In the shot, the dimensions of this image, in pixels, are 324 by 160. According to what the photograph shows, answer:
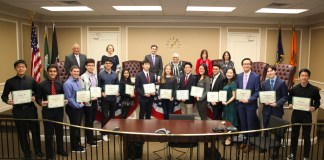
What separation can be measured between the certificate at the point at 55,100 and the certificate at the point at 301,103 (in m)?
3.71

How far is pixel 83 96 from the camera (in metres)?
4.52

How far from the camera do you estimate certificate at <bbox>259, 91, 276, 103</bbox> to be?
14.8 ft

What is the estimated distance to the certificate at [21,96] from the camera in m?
4.03

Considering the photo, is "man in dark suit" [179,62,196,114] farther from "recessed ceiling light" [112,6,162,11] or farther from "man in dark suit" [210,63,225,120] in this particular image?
"recessed ceiling light" [112,6,162,11]

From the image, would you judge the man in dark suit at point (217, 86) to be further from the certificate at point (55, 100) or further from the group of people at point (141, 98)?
the certificate at point (55, 100)

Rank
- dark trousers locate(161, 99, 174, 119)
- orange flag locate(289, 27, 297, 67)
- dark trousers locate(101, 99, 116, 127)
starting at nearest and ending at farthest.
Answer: dark trousers locate(101, 99, 116, 127), dark trousers locate(161, 99, 174, 119), orange flag locate(289, 27, 297, 67)

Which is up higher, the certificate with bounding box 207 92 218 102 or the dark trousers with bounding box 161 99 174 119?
the certificate with bounding box 207 92 218 102

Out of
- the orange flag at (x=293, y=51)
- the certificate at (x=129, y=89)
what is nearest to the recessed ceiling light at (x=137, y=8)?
the certificate at (x=129, y=89)

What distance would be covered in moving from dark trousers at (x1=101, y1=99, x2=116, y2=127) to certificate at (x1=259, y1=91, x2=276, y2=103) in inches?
111

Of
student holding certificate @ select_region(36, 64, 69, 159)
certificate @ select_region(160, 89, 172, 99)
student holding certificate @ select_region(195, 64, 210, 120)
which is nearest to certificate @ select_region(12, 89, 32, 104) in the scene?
student holding certificate @ select_region(36, 64, 69, 159)

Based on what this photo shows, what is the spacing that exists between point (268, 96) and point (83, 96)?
316 cm

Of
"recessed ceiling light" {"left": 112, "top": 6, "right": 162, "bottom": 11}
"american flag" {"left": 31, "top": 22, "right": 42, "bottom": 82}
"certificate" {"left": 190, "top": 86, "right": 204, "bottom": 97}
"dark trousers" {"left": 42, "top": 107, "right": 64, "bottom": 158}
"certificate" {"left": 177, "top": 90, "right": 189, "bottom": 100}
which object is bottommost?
"dark trousers" {"left": 42, "top": 107, "right": 64, "bottom": 158}

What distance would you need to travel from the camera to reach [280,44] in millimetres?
9312

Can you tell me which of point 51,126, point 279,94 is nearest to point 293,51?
point 279,94
